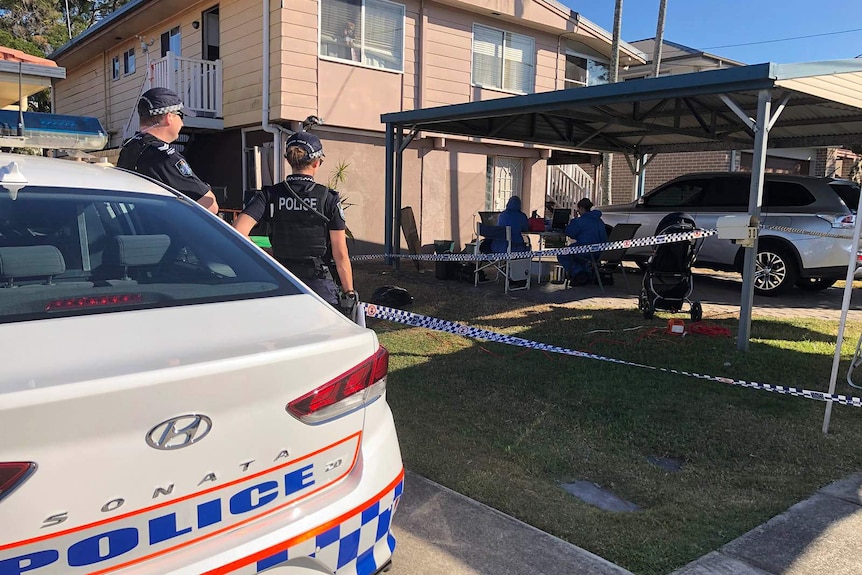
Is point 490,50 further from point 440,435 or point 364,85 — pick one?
point 440,435

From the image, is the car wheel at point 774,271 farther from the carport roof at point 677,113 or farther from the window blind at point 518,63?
the window blind at point 518,63

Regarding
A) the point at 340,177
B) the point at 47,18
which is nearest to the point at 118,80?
the point at 340,177

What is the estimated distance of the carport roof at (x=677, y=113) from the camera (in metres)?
5.95

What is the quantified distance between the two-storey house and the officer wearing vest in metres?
8.27

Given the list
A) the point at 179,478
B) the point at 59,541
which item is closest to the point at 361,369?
the point at 179,478

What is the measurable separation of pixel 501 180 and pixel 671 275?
8.68 meters

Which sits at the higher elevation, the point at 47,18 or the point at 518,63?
the point at 47,18

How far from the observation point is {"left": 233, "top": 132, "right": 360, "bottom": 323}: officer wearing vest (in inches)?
151

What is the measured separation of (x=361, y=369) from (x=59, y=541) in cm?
87

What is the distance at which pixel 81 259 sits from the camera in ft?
7.31

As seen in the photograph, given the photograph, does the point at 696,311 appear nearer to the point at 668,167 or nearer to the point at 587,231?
the point at 587,231

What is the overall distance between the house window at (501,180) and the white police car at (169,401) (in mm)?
13219

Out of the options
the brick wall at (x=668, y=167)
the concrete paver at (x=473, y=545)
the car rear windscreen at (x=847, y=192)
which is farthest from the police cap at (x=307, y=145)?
the brick wall at (x=668, y=167)

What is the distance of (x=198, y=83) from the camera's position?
43.8 feet
